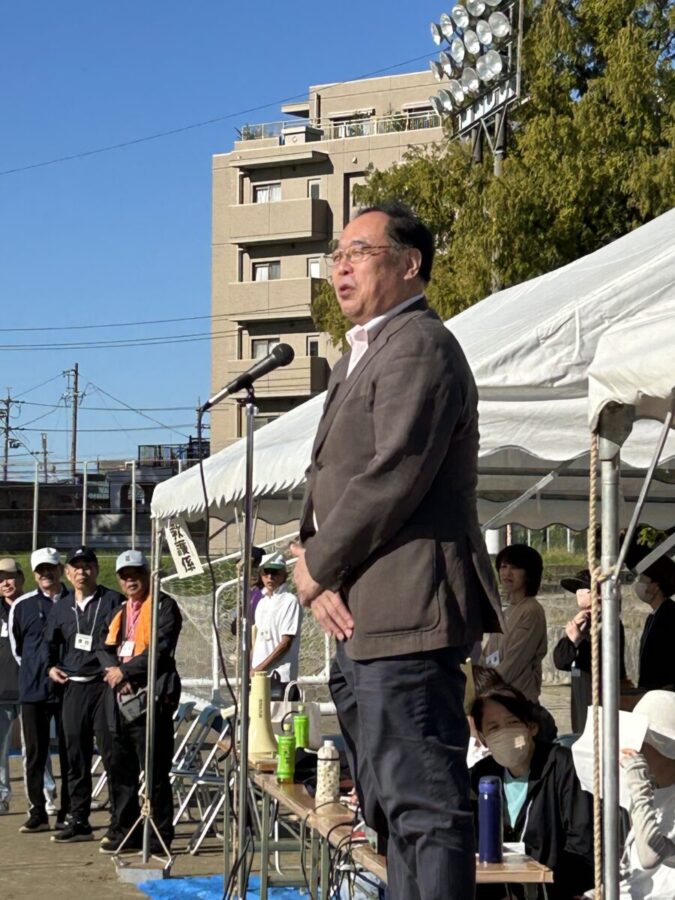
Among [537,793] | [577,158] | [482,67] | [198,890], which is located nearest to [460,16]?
[482,67]

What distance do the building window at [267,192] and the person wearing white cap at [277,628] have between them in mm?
40520

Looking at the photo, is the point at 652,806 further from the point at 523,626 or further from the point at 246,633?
the point at 523,626

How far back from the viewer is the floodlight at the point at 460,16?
23.3m

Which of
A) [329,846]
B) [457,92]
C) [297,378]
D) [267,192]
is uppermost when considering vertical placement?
[267,192]

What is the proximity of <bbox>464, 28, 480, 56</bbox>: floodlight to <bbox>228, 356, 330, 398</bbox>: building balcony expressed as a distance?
25.9 meters

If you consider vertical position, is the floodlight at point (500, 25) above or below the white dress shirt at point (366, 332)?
above

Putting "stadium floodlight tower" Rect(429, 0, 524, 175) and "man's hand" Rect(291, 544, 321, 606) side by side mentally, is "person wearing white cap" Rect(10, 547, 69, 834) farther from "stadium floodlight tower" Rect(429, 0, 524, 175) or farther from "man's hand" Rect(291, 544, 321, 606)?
"stadium floodlight tower" Rect(429, 0, 524, 175)

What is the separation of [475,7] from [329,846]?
755 inches

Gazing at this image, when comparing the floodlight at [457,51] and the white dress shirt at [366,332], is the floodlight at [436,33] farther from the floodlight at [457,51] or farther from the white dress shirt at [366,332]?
the white dress shirt at [366,332]

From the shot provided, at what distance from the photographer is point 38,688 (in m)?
10.6

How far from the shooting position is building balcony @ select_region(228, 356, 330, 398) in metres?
49.3

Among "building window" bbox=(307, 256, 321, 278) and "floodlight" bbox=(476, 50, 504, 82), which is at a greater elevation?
"building window" bbox=(307, 256, 321, 278)

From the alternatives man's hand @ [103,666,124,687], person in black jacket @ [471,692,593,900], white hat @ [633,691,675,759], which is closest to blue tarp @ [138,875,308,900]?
man's hand @ [103,666,124,687]

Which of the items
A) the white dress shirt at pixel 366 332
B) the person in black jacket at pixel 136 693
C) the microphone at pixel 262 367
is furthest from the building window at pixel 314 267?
the white dress shirt at pixel 366 332
